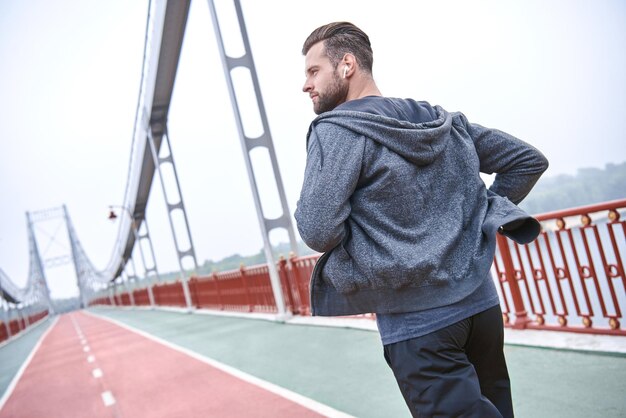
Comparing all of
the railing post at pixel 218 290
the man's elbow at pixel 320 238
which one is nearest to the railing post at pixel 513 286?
the man's elbow at pixel 320 238

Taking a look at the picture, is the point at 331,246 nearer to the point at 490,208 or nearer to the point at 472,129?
the point at 490,208

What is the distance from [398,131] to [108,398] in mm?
5677

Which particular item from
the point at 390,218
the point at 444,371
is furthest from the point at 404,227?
the point at 444,371

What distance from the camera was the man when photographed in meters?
1.27

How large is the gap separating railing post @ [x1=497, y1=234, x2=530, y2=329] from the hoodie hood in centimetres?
342

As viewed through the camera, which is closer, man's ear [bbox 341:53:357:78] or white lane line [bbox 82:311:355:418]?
man's ear [bbox 341:53:357:78]

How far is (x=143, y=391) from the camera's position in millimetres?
5805

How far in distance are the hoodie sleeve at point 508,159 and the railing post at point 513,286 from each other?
3.06 m

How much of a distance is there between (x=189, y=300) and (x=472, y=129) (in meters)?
16.8

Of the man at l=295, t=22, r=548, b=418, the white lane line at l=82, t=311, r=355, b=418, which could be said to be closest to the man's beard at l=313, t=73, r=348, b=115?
the man at l=295, t=22, r=548, b=418

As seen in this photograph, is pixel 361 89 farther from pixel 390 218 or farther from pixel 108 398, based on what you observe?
pixel 108 398

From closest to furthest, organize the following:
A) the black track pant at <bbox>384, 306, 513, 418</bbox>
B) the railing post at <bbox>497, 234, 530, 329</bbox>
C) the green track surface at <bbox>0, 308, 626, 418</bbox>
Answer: the black track pant at <bbox>384, 306, 513, 418</bbox>, the green track surface at <bbox>0, 308, 626, 418</bbox>, the railing post at <bbox>497, 234, 530, 329</bbox>

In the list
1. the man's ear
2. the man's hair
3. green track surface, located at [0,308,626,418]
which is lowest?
green track surface, located at [0,308,626,418]

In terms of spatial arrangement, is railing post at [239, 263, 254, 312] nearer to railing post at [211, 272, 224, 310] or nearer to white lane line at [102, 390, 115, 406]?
railing post at [211, 272, 224, 310]
